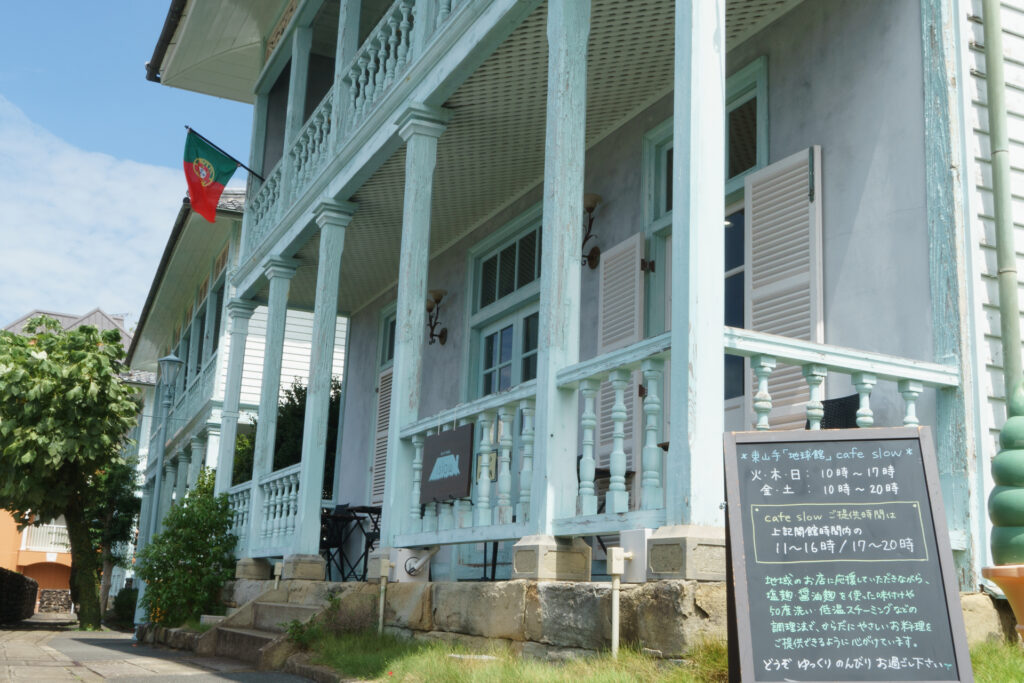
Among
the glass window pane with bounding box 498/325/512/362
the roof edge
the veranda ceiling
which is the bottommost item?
the glass window pane with bounding box 498/325/512/362

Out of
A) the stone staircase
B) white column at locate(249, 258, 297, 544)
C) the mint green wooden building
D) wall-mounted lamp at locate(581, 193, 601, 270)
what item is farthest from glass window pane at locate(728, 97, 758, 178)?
white column at locate(249, 258, 297, 544)

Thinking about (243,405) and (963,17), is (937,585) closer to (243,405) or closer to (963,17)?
(963,17)

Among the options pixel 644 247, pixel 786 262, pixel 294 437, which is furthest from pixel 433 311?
pixel 786 262

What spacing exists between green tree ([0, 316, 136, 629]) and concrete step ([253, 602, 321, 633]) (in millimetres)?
8931

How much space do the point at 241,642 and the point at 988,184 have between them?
618 centimetres

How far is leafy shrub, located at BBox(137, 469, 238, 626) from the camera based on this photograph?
10492mm

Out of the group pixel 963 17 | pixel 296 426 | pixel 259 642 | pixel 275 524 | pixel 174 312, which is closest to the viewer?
pixel 963 17

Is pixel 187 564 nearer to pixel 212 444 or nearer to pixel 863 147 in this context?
pixel 212 444

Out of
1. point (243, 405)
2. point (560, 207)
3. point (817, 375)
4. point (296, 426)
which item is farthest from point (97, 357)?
point (817, 375)

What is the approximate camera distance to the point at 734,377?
639cm

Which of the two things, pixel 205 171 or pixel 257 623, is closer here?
pixel 257 623

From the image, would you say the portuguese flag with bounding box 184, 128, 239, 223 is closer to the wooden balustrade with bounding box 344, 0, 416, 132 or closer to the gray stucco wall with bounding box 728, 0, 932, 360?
the wooden balustrade with bounding box 344, 0, 416, 132

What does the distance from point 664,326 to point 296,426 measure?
901cm

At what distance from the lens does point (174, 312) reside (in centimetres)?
2544
